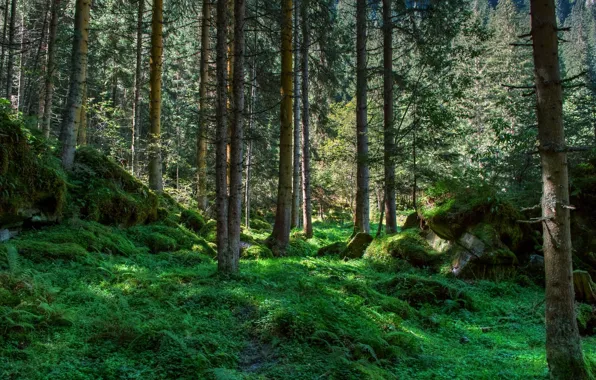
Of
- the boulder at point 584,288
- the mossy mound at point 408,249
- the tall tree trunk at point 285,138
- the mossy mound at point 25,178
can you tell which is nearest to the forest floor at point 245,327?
the boulder at point 584,288

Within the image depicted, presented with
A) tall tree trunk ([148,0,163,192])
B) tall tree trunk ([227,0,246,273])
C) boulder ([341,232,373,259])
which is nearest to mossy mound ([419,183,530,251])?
boulder ([341,232,373,259])

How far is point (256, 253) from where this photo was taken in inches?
456

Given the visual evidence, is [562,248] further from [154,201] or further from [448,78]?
[154,201]

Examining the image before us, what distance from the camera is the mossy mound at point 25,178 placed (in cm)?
786

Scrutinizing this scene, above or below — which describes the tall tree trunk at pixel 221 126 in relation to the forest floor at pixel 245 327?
above

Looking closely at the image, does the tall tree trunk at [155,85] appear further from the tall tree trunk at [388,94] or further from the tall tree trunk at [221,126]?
the tall tree trunk at [388,94]

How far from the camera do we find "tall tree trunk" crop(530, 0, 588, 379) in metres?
4.43

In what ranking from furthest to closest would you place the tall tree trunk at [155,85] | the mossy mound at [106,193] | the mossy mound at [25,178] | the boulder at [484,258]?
the tall tree trunk at [155,85] → the mossy mound at [106,193] → the boulder at [484,258] → the mossy mound at [25,178]

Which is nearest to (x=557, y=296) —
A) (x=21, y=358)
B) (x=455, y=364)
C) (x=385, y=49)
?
(x=455, y=364)

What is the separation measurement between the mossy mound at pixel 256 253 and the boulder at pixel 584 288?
749 centimetres

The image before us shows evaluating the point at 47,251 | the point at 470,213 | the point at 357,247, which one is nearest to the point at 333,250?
the point at 357,247

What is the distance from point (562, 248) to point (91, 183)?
10793 millimetres

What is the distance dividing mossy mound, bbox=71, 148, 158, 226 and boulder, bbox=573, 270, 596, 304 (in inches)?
434

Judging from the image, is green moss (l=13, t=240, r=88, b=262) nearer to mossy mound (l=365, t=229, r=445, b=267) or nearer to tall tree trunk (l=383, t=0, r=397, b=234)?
mossy mound (l=365, t=229, r=445, b=267)
